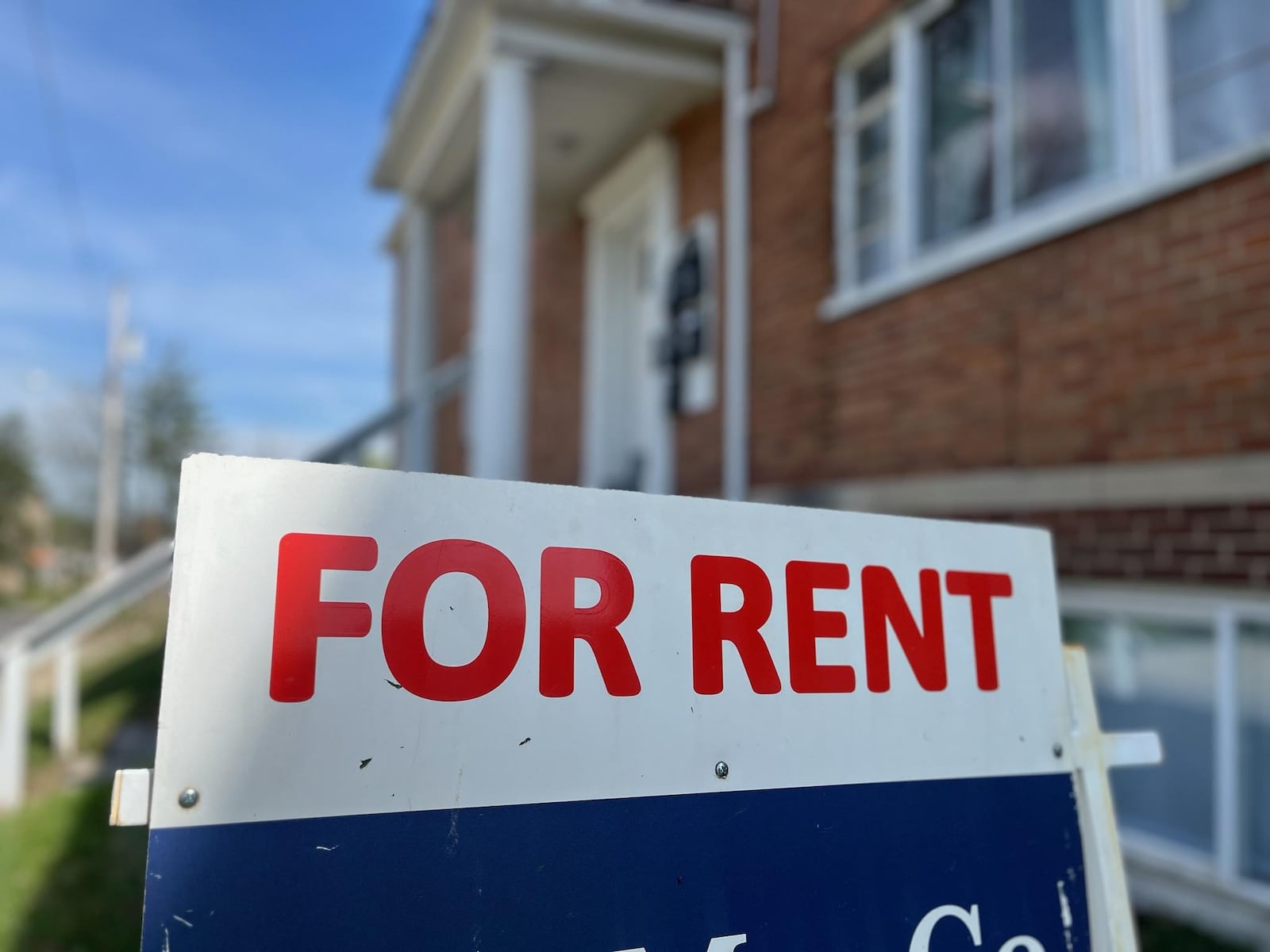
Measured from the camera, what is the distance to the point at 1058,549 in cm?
389

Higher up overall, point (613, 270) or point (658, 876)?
point (613, 270)

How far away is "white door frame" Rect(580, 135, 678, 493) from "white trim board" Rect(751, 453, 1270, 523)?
6.35ft

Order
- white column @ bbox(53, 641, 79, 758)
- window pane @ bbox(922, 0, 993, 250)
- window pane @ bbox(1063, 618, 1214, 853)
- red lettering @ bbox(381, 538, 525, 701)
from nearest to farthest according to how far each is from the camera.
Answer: red lettering @ bbox(381, 538, 525, 701)
window pane @ bbox(1063, 618, 1214, 853)
window pane @ bbox(922, 0, 993, 250)
white column @ bbox(53, 641, 79, 758)

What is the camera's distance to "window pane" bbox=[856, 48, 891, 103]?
5.13m

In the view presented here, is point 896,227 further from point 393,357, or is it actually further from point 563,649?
point 393,357

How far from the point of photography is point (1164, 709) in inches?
145

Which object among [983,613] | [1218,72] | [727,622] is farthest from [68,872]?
[1218,72]

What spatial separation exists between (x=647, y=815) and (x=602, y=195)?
7546 mm

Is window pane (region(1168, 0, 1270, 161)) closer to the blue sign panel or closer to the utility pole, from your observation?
the blue sign panel

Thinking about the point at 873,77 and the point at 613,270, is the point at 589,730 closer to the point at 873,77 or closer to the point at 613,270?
the point at 873,77

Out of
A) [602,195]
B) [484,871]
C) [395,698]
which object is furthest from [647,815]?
[602,195]

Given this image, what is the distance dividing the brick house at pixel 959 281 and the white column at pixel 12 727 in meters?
2.81

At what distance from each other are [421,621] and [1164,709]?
3.48 m

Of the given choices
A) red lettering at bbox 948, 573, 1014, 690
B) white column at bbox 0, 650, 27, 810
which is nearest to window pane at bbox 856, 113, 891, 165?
red lettering at bbox 948, 573, 1014, 690
